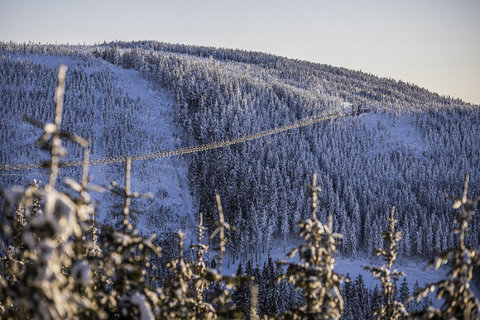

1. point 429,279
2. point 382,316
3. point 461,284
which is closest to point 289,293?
point 429,279

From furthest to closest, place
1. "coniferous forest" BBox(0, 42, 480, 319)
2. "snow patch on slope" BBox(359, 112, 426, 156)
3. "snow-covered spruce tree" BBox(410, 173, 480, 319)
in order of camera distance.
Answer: "snow patch on slope" BBox(359, 112, 426, 156), "coniferous forest" BBox(0, 42, 480, 319), "snow-covered spruce tree" BBox(410, 173, 480, 319)

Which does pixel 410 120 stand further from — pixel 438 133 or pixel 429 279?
pixel 429 279

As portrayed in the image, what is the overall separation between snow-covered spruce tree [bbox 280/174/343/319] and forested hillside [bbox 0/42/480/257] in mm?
84574

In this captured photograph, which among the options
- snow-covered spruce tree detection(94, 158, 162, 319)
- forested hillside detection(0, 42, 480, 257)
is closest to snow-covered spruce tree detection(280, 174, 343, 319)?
snow-covered spruce tree detection(94, 158, 162, 319)

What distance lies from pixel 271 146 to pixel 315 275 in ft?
404

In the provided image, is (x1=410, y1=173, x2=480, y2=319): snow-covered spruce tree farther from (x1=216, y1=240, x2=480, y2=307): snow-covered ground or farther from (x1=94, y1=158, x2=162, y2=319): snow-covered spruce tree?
(x1=216, y1=240, x2=480, y2=307): snow-covered ground

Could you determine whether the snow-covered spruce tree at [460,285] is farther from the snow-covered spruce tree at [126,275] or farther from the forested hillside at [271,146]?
the forested hillside at [271,146]

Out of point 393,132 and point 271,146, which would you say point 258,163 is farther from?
point 393,132

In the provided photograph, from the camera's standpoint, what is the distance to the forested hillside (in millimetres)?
104625

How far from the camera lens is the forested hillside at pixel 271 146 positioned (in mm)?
104625

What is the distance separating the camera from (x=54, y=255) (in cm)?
588

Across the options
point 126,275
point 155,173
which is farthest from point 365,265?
point 126,275

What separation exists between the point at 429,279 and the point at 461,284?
93.9 meters

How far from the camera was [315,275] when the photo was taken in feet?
35.8
